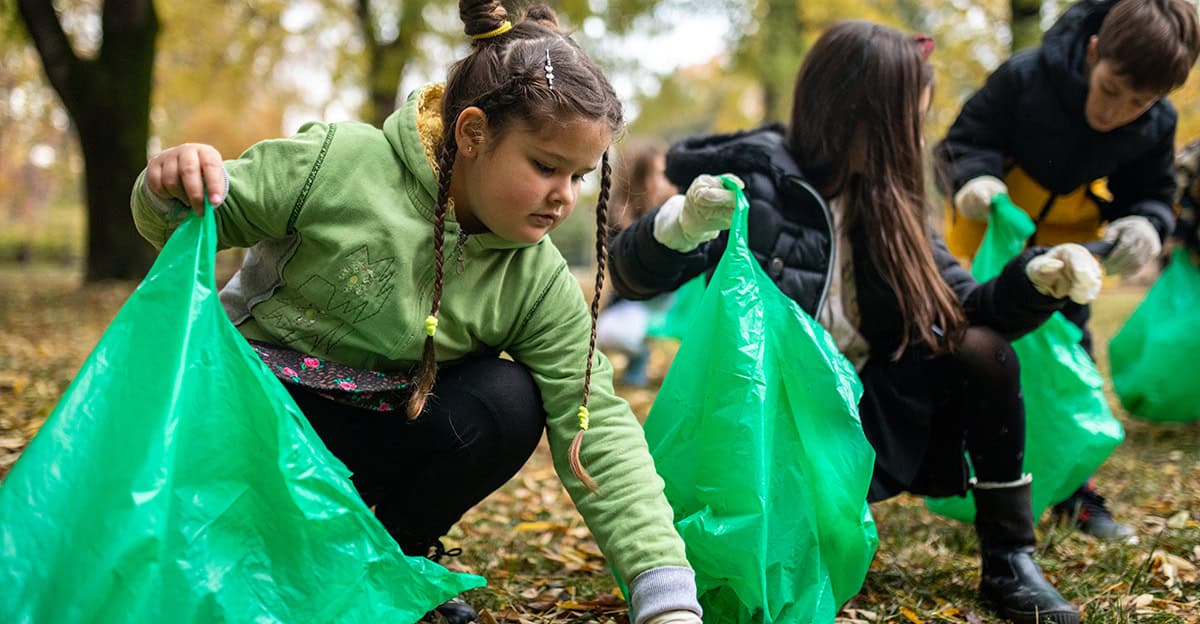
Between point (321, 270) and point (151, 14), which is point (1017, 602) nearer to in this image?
point (321, 270)

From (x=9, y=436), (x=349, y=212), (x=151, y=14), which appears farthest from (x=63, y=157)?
(x=349, y=212)

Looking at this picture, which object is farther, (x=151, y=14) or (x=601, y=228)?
(x=151, y=14)

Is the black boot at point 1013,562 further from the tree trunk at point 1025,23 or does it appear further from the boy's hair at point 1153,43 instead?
the tree trunk at point 1025,23

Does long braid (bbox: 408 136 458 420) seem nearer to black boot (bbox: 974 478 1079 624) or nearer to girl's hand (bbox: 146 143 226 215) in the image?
girl's hand (bbox: 146 143 226 215)

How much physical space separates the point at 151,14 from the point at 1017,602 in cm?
690

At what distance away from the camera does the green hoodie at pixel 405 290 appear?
1.43m

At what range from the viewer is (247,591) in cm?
121

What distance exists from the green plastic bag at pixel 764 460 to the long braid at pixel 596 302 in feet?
0.70

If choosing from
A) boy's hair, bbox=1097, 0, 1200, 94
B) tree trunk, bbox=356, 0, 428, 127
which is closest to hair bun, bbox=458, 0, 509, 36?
boy's hair, bbox=1097, 0, 1200, 94

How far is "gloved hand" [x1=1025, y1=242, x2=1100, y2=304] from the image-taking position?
1.76 metres

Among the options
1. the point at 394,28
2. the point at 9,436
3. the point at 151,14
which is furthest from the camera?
the point at 394,28

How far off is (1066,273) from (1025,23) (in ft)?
12.7

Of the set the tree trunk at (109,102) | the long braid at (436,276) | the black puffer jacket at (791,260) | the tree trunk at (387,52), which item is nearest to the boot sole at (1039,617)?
the black puffer jacket at (791,260)

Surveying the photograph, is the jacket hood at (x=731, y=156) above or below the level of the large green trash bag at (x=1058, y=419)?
above
